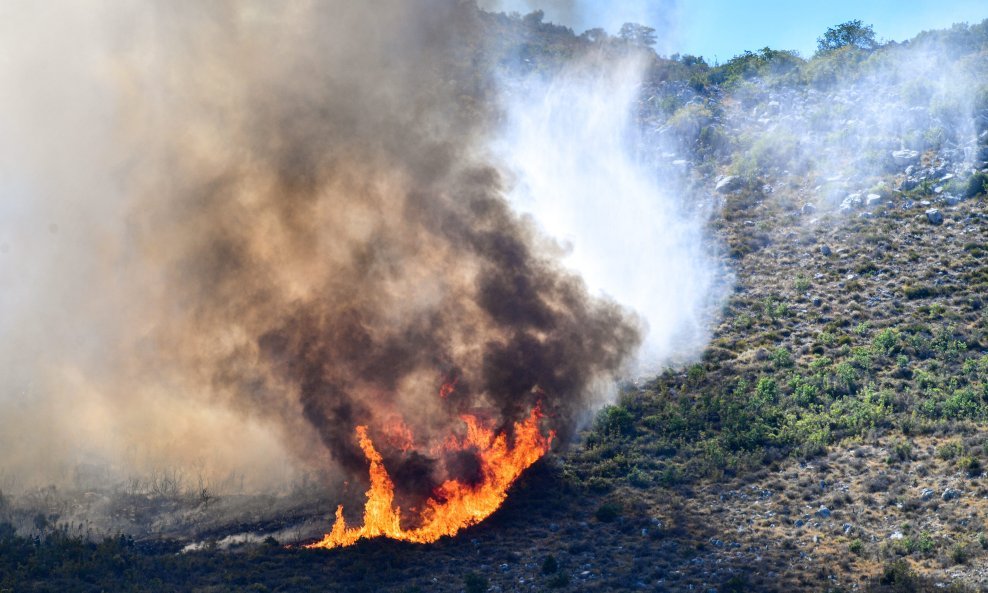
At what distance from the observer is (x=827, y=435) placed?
46.2 metres

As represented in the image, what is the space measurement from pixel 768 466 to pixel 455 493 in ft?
47.8

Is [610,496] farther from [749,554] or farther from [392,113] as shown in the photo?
[392,113]

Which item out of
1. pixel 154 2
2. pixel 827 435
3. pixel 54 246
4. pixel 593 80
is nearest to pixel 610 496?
pixel 827 435

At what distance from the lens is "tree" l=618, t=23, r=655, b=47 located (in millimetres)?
120875

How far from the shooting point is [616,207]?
72.6 m

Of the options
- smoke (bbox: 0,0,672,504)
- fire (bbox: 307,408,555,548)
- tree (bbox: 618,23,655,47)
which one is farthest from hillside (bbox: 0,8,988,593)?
tree (bbox: 618,23,655,47)

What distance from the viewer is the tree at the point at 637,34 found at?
4759 inches

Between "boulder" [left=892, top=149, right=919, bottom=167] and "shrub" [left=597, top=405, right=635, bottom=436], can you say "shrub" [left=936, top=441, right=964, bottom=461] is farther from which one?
"boulder" [left=892, top=149, right=919, bottom=167]

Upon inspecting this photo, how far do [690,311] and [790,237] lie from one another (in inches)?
455

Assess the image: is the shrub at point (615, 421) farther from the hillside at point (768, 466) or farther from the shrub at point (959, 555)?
the shrub at point (959, 555)

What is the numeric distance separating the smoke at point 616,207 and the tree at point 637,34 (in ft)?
98.2

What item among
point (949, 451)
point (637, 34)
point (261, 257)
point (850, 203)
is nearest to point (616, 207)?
point (850, 203)

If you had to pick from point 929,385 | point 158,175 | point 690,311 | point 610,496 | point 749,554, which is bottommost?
point 749,554

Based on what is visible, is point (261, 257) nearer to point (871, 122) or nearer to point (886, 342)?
point (886, 342)
